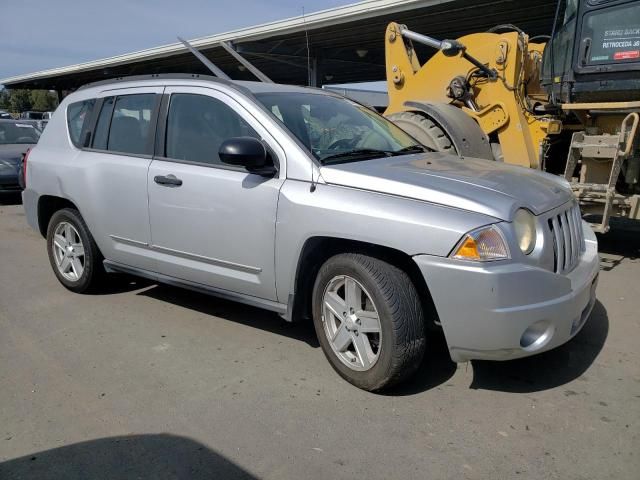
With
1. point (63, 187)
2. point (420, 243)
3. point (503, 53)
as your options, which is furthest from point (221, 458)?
point (503, 53)

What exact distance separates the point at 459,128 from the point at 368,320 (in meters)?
4.08

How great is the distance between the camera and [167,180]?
400 centimetres

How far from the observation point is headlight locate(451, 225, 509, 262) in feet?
9.18

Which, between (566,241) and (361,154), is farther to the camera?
(361,154)

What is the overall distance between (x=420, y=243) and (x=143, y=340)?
2.27 m

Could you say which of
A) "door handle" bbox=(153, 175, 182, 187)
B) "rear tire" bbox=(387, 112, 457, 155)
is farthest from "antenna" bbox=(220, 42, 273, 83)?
"rear tire" bbox=(387, 112, 457, 155)

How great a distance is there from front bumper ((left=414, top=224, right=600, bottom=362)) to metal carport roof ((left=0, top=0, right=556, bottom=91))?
8.74 metres

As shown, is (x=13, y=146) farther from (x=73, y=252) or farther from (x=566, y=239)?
(x=566, y=239)

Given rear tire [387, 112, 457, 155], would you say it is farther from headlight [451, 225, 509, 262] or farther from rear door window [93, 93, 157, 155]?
headlight [451, 225, 509, 262]

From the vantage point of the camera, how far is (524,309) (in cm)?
283

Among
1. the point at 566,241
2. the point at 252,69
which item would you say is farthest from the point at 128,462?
the point at 252,69

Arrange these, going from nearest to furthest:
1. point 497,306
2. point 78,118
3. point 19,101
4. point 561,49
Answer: point 497,306, point 78,118, point 561,49, point 19,101

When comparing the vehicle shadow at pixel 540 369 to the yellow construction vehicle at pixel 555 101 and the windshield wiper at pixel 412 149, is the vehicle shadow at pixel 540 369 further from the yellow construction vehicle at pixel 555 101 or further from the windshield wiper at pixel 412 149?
the yellow construction vehicle at pixel 555 101

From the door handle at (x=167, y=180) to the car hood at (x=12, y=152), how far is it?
843 centimetres
